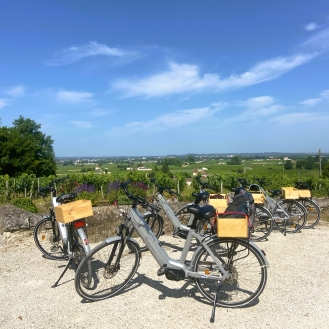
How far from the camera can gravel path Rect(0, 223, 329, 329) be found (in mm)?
2715

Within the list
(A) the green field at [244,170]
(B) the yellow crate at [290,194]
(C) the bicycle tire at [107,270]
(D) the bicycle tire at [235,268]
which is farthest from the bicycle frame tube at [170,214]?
(A) the green field at [244,170]

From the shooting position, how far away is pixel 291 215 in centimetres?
575

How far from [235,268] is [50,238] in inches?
110

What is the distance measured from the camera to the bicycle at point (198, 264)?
9.64ft

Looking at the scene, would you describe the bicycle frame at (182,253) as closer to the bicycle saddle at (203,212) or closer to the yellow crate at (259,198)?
the bicycle saddle at (203,212)

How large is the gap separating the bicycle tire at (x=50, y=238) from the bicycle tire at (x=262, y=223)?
3.17m

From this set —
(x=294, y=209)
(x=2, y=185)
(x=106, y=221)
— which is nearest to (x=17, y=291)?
(x=106, y=221)

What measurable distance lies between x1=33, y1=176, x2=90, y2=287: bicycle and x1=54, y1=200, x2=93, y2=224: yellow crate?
11 centimetres

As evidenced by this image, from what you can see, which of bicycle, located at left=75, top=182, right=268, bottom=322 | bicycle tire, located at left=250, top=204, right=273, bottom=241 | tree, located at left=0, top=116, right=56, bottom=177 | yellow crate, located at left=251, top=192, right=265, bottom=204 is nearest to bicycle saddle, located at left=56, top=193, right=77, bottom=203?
bicycle, located at left=75, top=182, right=268, bottom=322

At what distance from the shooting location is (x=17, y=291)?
336 cm

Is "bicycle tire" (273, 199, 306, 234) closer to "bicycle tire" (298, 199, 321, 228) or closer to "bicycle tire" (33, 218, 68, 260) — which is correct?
"bicycle tire" (298, 199, 321, 228)

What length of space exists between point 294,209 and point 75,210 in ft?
14.3

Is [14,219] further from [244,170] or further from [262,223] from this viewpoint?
[244,170]

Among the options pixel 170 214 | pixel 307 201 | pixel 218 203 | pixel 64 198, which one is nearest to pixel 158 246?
pixel 64 198
